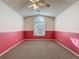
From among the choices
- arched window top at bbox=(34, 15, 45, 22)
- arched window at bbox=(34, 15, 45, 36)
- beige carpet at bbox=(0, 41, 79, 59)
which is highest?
arched window top at bbox=(34, 15, 45, 22)

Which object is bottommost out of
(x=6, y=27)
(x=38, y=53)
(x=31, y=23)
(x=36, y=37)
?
(x=38, y=53)

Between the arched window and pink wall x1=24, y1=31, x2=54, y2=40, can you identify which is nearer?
pink wall x1=24, y1=31, x2=54, y2=40

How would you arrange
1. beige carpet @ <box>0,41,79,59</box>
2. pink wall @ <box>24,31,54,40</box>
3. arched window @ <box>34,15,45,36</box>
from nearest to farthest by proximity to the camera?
beige carpet @ <box>0,41,79,59</box>, pink wall @ <box>24,31,54,40</box>, arched window @ <box>34,15,45,36</box>

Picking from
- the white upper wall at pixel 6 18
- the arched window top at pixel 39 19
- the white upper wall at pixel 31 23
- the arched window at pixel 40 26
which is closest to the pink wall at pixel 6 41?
the white upper wall at pixel 6 18

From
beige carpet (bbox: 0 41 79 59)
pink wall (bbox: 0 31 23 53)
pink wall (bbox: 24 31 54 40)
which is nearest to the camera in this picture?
beige carpet (bbox: 0 41 79 59)

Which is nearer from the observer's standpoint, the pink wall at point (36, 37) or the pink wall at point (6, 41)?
the pink wall at point (6, 41)

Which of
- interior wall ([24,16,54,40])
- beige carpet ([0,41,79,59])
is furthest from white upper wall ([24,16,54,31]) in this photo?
beige carpet ([0,41,79,59])

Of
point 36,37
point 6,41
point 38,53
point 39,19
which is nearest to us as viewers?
point 38,53

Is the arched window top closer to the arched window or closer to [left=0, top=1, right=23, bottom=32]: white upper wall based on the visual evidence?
the arched window

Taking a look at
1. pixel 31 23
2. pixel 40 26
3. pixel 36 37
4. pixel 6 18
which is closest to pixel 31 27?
pixel 31 23

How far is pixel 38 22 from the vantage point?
12.2m

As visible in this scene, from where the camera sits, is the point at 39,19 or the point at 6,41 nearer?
the point at 6,41

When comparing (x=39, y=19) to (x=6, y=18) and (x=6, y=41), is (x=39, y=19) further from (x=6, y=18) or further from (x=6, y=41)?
(x=6, y=41)

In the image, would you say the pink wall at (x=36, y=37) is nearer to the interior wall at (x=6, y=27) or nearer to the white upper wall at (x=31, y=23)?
the white upper wall at (x=31, y=23)
